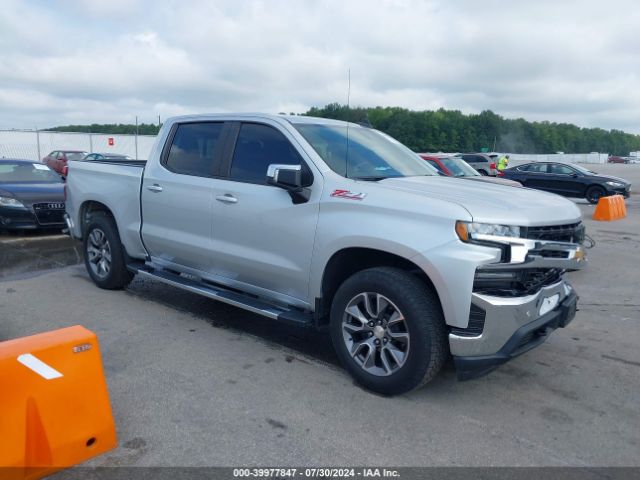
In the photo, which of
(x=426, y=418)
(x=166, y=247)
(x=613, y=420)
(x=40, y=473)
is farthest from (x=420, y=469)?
(x=166, y=247)

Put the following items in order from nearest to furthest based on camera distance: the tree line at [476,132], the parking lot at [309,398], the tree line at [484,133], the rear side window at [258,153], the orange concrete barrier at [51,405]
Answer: the orange concrete barrier at [51,405] → the parking lot at [309,398] → the rear side window at [258,153] → the tree line at [476,132] → the tree line at [484,133]

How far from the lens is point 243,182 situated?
4.69m

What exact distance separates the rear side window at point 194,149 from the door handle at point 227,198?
13.5 inches

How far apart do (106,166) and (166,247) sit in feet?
4.90

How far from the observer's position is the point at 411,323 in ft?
11.7

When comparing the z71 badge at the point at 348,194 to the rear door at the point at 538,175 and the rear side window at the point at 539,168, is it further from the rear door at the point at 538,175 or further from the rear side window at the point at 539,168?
the rear side window at the point at 539,168

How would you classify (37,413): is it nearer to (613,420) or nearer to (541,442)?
(541,442)

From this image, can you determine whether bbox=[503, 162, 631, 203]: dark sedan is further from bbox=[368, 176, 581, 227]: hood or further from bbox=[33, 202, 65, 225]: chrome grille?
bbox=[368, 176, 581, 227]: hood

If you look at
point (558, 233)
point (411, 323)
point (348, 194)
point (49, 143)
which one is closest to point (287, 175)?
point (348, 194)

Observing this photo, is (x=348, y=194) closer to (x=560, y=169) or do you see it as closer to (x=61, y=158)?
(x=560, y=169)

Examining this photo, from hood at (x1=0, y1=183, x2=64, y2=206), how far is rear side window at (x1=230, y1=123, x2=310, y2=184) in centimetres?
639

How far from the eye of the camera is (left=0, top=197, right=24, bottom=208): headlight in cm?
948

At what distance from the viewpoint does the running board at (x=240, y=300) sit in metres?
4.23

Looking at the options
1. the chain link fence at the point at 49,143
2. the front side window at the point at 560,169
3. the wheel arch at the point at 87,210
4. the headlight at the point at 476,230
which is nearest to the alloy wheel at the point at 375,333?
the headlight at the point at 476,230
